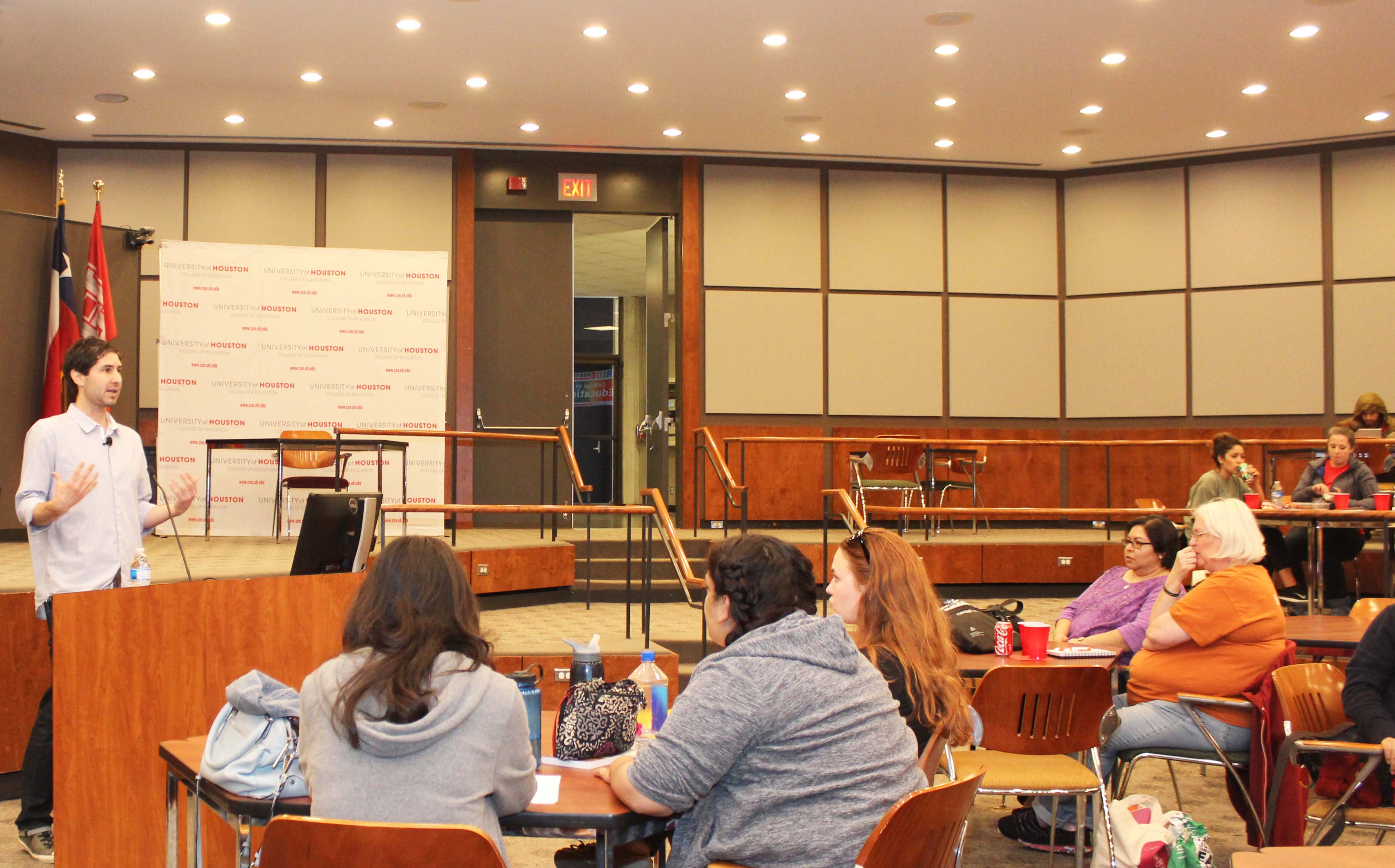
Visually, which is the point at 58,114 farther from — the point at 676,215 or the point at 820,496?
the point at 820,496

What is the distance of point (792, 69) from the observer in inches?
312

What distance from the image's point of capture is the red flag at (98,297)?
7.41m

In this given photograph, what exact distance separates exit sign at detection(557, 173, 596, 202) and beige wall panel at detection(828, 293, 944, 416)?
2.41 meters

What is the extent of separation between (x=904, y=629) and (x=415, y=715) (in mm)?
1259

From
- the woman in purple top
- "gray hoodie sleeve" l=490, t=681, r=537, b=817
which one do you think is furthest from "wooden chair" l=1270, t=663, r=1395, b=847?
"gray hoodie sleeve" l=490, t=681, r=537, b=817

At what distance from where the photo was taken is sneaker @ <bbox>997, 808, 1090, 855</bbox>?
3820mm

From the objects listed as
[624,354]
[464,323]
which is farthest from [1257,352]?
[464,323]

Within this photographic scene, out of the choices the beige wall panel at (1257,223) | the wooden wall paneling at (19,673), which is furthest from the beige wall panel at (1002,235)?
the wooden wall paneling at (19,673)

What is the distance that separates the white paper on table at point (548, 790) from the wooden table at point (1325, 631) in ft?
8.12

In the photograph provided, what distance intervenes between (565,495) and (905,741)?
26.1 feet

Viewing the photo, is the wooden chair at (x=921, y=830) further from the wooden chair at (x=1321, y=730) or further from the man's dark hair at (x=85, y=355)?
the man's dark hair at (x=85, y=355)

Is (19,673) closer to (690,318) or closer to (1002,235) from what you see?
(690,318)

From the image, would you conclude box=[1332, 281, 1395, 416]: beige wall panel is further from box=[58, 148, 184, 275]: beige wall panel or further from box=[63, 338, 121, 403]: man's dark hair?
box=[58, 148, 184, 275]: beige wall panel

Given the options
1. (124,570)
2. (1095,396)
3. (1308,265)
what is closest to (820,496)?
(1095,396)
